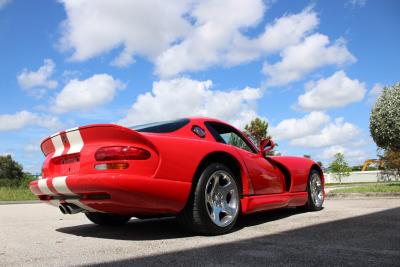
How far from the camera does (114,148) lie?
353cm

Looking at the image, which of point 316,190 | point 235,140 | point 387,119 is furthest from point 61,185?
point 387,119

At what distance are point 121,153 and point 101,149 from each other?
8.0 inches

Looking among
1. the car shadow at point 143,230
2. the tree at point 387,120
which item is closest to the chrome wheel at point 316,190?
the car shadow at point 143,230

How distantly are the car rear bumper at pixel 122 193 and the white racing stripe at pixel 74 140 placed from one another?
0.95ft

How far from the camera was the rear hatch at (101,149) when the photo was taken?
11.5 ft

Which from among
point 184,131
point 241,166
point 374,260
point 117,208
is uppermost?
point 184,131

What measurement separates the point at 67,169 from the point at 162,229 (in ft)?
4.46

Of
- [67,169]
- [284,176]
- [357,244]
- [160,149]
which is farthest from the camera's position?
[284,176]

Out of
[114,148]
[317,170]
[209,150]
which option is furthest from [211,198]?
[317,170]

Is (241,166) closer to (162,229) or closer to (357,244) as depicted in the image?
(162,229)

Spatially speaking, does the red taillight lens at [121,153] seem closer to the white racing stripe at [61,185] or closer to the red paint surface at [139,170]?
the red paint surface at [139,170]

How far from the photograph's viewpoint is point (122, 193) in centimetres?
341

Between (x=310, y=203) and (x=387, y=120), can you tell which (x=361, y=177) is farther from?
(x=310, y=203)

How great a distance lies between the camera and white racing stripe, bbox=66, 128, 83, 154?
383 centimetres
